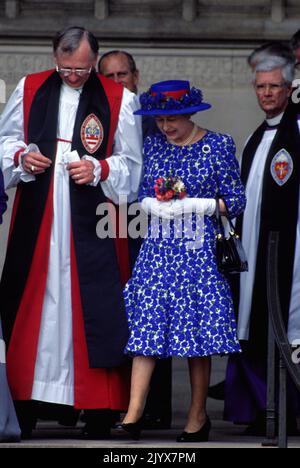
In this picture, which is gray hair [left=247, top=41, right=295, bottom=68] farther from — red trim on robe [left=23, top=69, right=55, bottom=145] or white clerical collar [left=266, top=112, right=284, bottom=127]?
red trim on robe [left=23, top=69, right=55, bottom=145]

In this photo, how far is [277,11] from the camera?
1328 cm

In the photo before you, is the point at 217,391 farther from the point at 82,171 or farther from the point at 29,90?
the point at 29,90

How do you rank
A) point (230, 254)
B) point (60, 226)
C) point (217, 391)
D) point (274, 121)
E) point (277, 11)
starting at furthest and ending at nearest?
point (277, 11) → point (217, 391) → point (274, 121) → point (60, 226) → point (230, 254)

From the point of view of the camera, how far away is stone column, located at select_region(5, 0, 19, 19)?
43.7 feet

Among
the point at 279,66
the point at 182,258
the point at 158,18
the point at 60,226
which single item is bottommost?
the point at 182,258

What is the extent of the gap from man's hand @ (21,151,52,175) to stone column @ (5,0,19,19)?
11.8ft

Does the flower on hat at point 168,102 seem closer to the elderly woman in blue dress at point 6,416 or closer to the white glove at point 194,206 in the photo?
the white glove at point 194,206

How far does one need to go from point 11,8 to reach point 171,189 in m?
3.88

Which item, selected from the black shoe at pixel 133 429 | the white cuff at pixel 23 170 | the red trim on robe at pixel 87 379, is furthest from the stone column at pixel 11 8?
the black shoe at pixel 133 429

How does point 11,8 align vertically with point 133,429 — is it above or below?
above

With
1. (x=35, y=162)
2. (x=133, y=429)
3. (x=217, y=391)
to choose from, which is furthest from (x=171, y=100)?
(x=217, y=391)
